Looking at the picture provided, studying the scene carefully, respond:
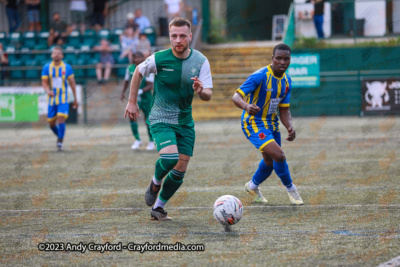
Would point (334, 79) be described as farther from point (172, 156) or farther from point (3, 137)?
point (172, 156)

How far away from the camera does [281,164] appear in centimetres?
735

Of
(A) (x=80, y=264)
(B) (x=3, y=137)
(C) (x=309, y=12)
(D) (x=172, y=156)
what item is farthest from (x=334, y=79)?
(A) (x=80, y=264)

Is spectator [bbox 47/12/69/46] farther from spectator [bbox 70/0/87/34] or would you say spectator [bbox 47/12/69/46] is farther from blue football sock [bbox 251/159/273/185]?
blue football sock [bbox 251/159/273/185]

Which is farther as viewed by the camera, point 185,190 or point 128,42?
point 128,42

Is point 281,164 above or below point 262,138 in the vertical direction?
below

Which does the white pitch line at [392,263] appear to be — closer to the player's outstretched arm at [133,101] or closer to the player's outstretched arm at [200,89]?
the player's outstretched arm at [200,89]

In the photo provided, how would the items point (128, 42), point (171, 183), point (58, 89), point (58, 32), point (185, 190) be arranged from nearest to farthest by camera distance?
point (171, 183), point (185, 190), point (58, 89), point (128, 42), point (58, 32)

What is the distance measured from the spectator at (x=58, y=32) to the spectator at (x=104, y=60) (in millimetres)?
1608

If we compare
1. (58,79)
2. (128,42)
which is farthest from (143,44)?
(58,79)

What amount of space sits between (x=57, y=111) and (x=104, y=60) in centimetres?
960

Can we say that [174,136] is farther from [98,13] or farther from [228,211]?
[98,13]

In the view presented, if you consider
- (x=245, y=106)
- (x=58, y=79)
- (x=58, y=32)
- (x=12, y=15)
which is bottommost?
(x=58, y=79)

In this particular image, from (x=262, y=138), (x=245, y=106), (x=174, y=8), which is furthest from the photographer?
(x=174, y=8)

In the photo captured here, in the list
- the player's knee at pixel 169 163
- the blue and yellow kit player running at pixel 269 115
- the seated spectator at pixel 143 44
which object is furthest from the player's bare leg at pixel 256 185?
the seated spectator at pixel 143 44
